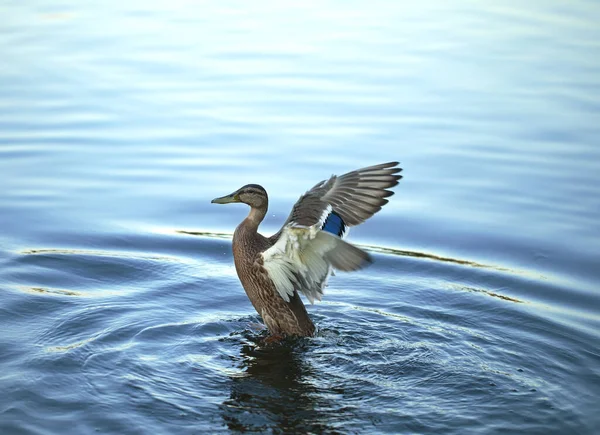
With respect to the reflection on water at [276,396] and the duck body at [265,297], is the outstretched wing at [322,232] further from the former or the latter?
the reflection on water at [276,396]

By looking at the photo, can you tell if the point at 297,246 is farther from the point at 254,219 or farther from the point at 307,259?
the point at 254,219

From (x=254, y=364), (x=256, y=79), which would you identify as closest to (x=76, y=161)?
(x=256, y=79)

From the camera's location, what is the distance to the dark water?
21.2 feet

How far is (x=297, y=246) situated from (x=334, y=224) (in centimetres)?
99

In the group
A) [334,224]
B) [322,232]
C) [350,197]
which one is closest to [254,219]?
[334,224]

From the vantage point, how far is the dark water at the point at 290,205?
6.47 metres

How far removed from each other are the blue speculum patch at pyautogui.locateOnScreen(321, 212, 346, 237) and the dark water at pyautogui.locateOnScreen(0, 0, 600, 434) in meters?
0.72

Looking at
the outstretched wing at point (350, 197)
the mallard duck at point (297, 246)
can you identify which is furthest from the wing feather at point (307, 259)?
the outstretched wing at point (350, 197)

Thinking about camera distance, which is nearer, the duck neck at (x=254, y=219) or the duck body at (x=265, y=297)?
the duck body at (x=265, y=297)

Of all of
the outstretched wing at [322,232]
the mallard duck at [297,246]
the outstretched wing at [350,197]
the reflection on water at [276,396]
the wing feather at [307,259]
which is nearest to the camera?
the reflection on water at [276,396]

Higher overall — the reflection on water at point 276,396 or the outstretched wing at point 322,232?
the outstretched wing at point 322,232

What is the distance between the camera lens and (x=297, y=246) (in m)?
7.05

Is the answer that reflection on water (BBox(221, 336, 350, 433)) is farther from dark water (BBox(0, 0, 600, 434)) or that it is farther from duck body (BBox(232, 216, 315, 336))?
duck body (BBox(232, 216, 315, 336))

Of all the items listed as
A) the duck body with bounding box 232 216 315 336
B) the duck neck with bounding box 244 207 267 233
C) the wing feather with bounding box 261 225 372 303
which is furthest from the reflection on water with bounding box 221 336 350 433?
the duck neck with bounding box 244 207 267 233
